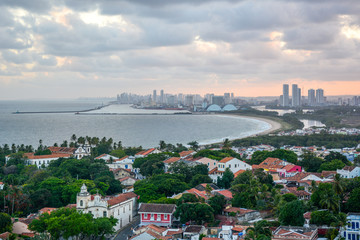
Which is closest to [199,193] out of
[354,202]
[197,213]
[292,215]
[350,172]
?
[197,213]

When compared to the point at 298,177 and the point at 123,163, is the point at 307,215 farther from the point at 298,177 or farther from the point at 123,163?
the point at 123,163

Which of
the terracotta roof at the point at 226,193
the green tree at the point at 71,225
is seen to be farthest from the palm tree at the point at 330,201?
the green tree at the point at 71,225

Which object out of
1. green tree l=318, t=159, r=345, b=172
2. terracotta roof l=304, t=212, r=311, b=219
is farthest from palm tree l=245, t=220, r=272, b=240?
green tree l=318, t=159, r=345, b=172

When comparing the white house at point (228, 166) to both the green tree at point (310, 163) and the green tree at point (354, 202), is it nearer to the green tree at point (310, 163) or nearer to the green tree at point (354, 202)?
the green tree at point (310, 163)

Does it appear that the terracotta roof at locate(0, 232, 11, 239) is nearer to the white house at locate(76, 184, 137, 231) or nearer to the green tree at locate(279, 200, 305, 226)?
the white house at locate(76, 184, 137, 231)

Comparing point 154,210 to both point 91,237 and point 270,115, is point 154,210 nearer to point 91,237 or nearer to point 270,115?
point 91,237
